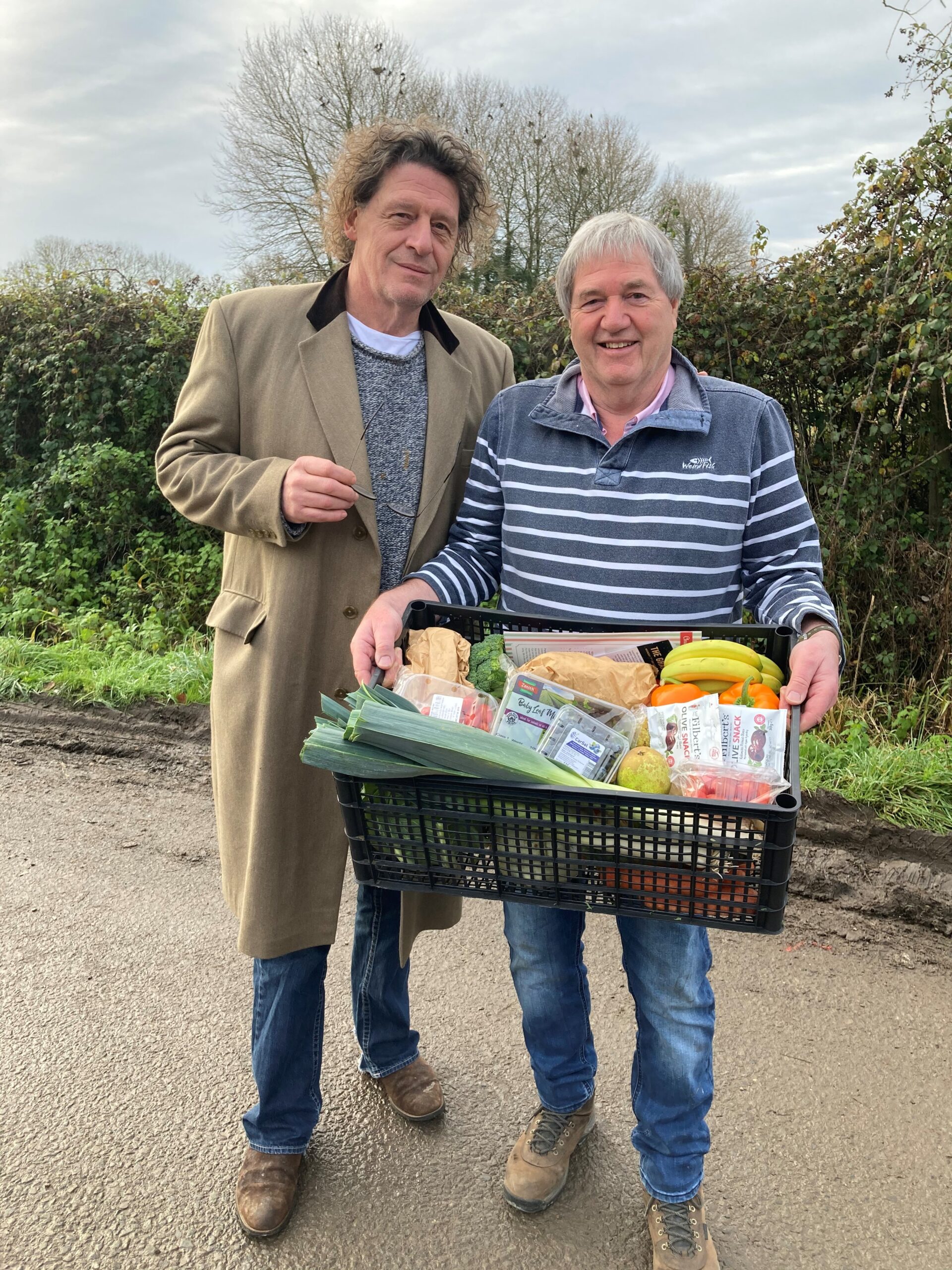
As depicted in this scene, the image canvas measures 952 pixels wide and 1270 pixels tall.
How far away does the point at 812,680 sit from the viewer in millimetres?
1881

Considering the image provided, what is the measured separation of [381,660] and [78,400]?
763cm

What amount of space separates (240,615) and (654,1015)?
1407 millimetres

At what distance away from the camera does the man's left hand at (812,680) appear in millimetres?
1845

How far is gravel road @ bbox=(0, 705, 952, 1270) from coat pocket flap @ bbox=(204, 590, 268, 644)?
4.64ft

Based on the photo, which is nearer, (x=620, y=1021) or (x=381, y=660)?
(x=381, y=660)

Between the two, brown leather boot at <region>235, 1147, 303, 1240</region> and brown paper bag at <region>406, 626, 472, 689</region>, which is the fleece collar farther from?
brown leather boot at <region>235, 1147, 303, 1240</region>

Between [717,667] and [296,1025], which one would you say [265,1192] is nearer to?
[296,1025]

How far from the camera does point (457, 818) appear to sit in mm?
1688

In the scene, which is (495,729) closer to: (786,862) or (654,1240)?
(786,862)

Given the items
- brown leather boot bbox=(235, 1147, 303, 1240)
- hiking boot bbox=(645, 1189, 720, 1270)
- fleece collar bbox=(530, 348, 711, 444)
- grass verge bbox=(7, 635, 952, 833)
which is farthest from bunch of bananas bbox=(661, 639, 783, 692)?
grass verge bbox=(7, 635, 952, 833)

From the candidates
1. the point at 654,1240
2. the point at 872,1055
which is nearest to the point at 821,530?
the point at 872,1055

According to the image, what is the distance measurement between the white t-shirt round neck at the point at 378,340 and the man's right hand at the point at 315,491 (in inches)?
18.4

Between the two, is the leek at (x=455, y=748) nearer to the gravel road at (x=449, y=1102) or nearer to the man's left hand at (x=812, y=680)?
the man's left hand at (x=812, y=680)

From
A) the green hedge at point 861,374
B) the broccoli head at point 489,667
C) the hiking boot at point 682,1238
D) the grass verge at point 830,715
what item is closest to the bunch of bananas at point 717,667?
the broccoli head at point 489,667
